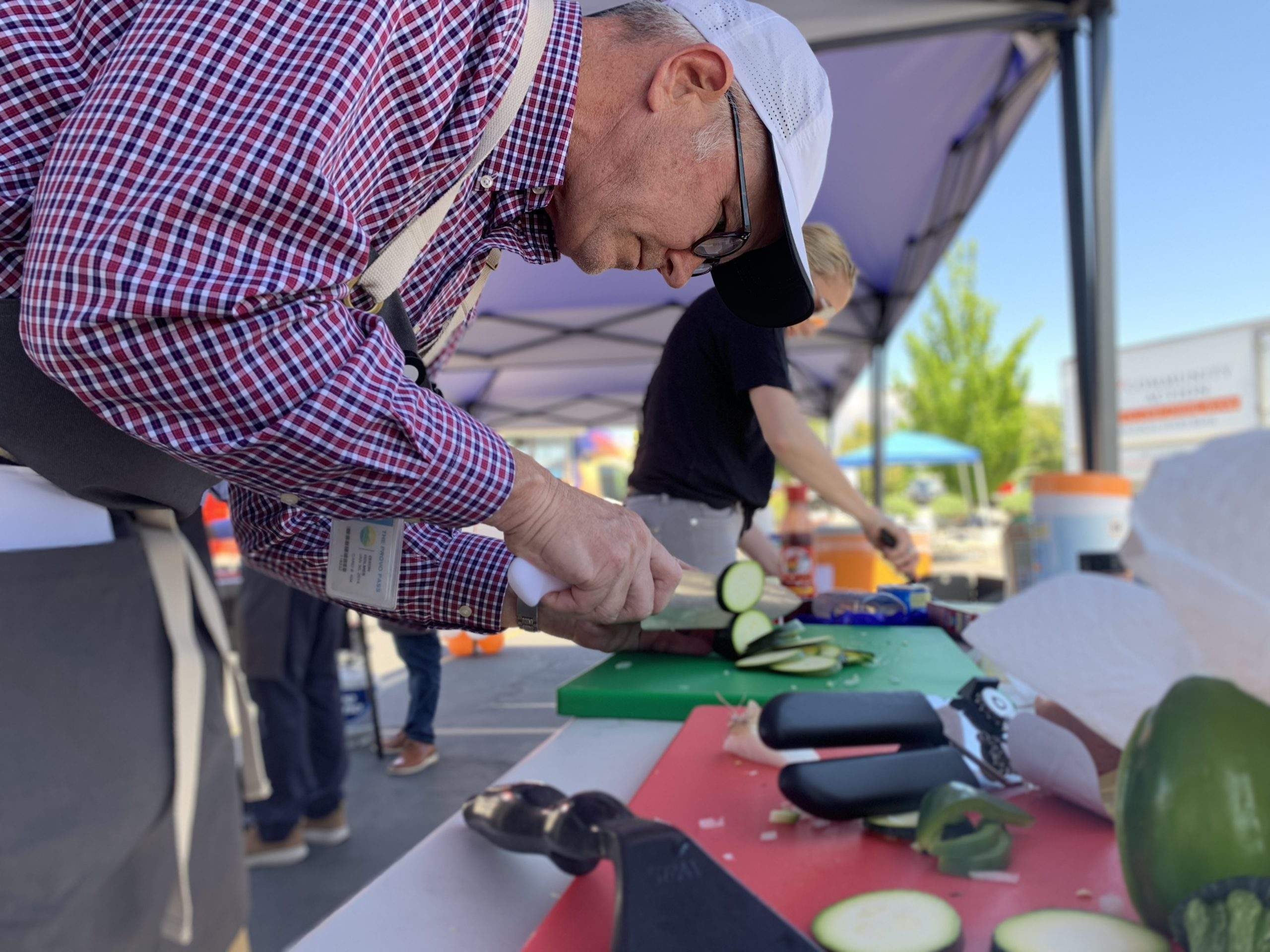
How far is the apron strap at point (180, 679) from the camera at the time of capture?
0.89 m

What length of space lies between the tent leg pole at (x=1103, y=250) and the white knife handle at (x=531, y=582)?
10.5ft

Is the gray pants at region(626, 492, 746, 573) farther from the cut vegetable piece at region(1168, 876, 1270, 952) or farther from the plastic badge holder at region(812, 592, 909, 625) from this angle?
the cut vegetable piece at region(1168, 876, 1270, 952)

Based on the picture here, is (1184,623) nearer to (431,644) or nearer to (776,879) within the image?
(776,879)

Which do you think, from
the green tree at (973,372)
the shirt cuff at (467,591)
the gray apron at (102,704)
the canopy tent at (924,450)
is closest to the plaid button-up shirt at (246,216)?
the gray apron at (102,704)

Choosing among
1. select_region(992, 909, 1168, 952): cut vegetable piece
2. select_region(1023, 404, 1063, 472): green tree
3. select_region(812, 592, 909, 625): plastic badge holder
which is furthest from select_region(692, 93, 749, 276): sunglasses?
select_region(1023, 404, 1063, 472): green tree

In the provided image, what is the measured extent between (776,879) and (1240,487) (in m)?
0.49

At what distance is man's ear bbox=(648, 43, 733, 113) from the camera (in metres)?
0.83

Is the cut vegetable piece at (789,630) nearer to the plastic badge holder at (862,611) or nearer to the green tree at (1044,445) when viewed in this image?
the plastic badge holder at (862,611)

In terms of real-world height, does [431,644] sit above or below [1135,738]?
below

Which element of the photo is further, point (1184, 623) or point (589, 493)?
point (589, 493)

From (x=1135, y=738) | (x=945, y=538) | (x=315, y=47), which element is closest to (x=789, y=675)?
(x=1135, y=738)

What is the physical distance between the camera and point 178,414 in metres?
0.58

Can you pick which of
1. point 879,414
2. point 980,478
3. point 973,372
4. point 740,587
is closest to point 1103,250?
point 973,372

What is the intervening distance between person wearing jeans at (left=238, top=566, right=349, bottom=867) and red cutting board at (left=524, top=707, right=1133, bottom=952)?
74 centimetres
